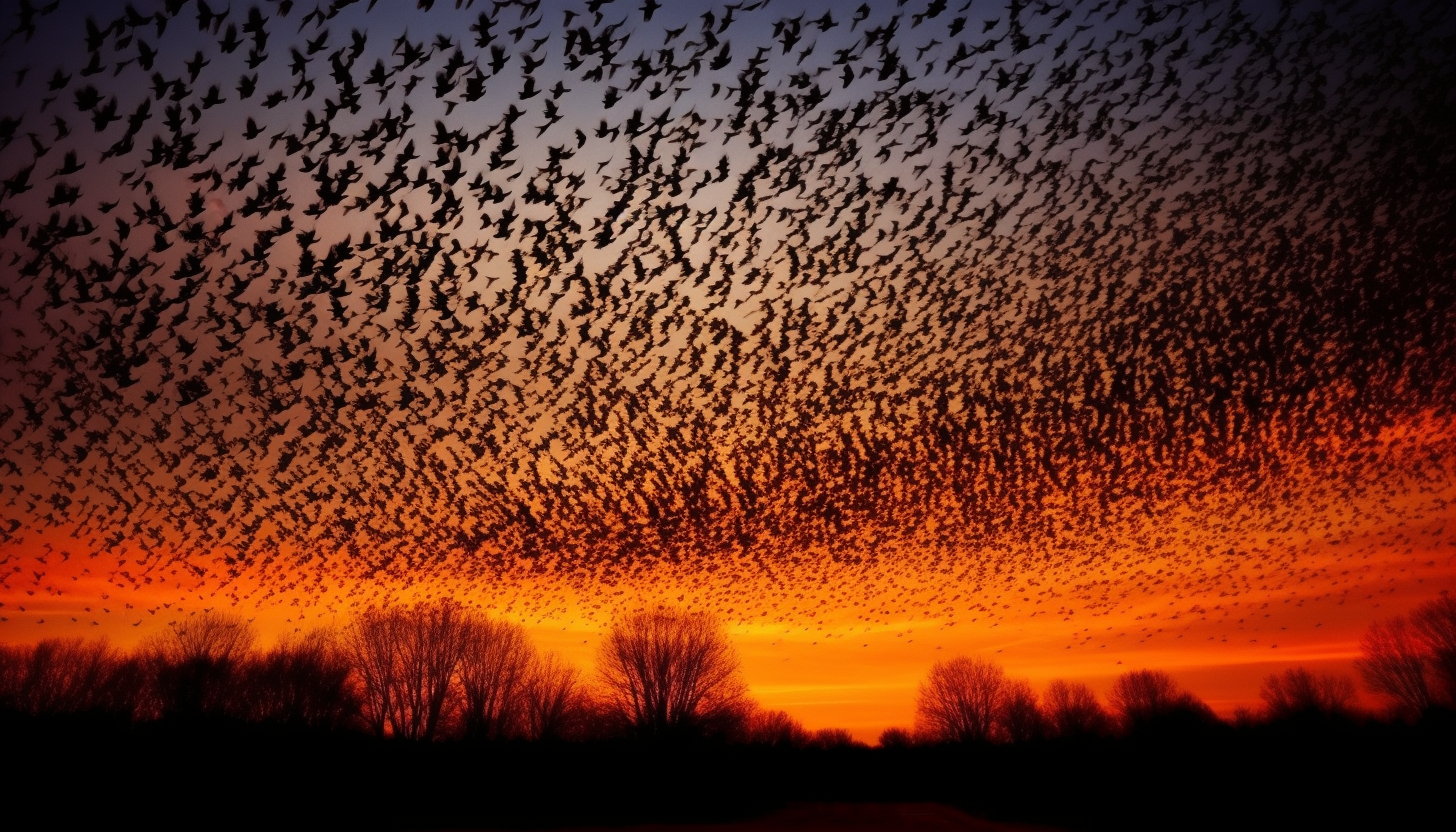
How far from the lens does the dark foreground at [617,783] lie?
31266 millimetres

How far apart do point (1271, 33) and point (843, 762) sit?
6828 cm

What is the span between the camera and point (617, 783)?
4488 centimetres

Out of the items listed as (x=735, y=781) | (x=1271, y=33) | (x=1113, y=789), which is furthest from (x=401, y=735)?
(x=1271, y=33)

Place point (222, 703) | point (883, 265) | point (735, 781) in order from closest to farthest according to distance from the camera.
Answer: point (883, 265) < point (735, 781) < point (222, 703)

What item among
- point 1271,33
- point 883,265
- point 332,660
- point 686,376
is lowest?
point 332,660

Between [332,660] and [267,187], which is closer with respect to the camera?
[267,187]

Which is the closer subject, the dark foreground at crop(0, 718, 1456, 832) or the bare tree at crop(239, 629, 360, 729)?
the dark foreground at crop(0, 718, 1456, 832)

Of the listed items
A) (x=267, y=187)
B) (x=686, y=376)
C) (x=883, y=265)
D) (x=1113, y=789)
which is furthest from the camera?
(x=1113, y=789)

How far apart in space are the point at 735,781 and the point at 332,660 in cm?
3402

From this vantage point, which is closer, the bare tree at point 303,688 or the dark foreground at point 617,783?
the dark foreground at point 617,783

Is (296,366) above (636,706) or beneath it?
above

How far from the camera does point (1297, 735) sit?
140 ft

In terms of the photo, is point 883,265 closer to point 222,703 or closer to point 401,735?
point 401,735

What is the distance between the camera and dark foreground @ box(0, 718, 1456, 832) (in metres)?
31.3
